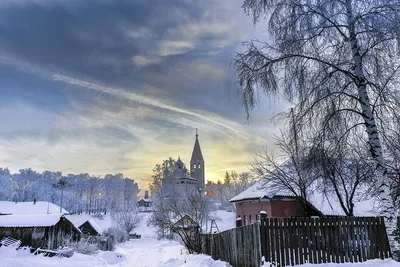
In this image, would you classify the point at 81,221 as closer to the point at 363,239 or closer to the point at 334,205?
the point at 334,205

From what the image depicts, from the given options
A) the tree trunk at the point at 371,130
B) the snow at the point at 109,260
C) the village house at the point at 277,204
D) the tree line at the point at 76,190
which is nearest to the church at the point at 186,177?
the tree line at the point at 76,190

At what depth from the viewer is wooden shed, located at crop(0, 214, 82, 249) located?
3327 cm

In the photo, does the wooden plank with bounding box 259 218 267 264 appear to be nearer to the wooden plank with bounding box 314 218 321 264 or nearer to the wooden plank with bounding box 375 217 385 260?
the wooden plank with bounding box 314 218 321 264

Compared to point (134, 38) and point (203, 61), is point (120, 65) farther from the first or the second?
point (203, 61)

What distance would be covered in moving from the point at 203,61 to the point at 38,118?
11.1 metres

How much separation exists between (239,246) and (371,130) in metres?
5.88

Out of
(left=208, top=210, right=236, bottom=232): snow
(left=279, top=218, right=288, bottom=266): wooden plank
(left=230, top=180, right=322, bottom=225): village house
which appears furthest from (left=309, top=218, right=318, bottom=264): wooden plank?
(left=208, top=210, right=236, bottom=232): snow

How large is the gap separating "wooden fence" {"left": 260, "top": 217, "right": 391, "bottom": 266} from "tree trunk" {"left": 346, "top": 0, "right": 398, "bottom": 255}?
25.5 inches

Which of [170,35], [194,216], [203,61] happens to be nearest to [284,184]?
[203,61]

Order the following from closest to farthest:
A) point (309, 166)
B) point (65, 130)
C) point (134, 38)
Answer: point (309, 166)
point (134, 38)
point (65, 130)

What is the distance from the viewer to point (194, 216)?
105ft

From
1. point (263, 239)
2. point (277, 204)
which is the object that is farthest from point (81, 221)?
point (263, 239)

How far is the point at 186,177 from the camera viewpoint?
101000mm

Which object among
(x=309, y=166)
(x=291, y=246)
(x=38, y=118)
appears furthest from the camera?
(x=38, y=118)
